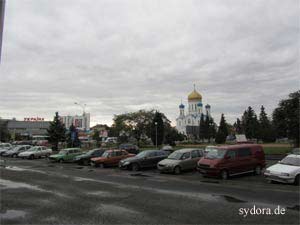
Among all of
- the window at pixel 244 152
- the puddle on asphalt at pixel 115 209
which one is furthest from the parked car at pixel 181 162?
the puddle on asphalt at pixel 115 209

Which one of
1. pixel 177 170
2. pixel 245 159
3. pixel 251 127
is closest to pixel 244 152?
pixel 245 159

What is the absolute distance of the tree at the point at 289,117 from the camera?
4047 centimetres

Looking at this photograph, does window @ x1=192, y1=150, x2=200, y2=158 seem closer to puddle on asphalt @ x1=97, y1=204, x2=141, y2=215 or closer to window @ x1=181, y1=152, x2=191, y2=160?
window @ x1=181, y1=152, x2=191, y2=160

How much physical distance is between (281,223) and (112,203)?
541cm

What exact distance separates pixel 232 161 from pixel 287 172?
3.79 m

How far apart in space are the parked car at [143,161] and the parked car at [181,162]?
2956 mm

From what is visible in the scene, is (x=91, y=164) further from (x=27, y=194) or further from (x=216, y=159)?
(x=27, y=194)

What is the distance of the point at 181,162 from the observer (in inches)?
903

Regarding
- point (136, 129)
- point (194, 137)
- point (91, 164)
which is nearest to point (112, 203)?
point (91, 164)

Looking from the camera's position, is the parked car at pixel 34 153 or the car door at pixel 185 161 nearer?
the car door at pixel 185 161

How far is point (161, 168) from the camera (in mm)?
23234

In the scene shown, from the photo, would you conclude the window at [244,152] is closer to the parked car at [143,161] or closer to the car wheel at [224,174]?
the car wheel at [224,174]

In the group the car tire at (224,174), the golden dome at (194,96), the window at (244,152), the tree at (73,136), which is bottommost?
the car tire at (224,174)

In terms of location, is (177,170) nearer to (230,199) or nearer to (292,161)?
(292,161)
